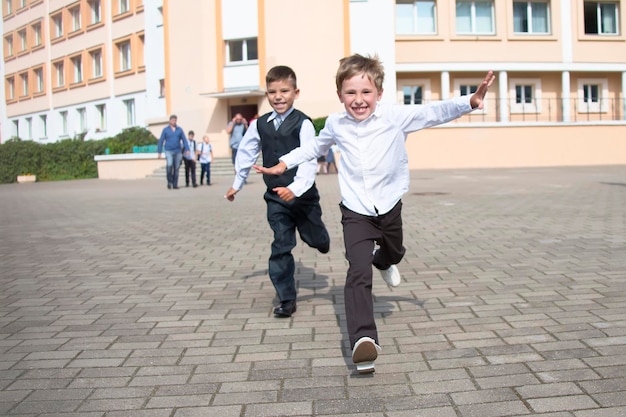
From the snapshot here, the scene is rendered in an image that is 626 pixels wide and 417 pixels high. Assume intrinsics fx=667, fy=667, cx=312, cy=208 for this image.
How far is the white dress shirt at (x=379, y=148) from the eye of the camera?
156 inches

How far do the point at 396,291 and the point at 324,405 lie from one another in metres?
2.56

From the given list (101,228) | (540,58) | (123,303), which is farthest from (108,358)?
(540,58)

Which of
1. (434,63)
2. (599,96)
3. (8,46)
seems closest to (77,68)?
(8,46)

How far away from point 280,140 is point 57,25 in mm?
48192

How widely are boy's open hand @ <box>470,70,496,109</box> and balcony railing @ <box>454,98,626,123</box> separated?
28527 mm

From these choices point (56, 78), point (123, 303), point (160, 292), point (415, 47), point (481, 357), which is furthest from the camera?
point (56, 78)

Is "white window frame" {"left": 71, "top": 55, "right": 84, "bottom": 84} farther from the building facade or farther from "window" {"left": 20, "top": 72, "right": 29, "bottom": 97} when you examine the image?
the building facade

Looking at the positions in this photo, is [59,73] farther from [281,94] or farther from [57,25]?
[281,94]

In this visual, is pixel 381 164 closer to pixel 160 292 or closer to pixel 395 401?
pixel 395 401

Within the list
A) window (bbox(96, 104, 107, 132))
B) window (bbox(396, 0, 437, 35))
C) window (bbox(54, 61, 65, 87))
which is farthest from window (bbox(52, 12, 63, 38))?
window (bbox(396, 0, 437, 35))

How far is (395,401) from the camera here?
10.1ft

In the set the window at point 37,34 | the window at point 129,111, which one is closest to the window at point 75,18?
the window at point 37,34

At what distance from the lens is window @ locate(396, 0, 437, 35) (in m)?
32.9

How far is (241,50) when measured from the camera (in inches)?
1304
